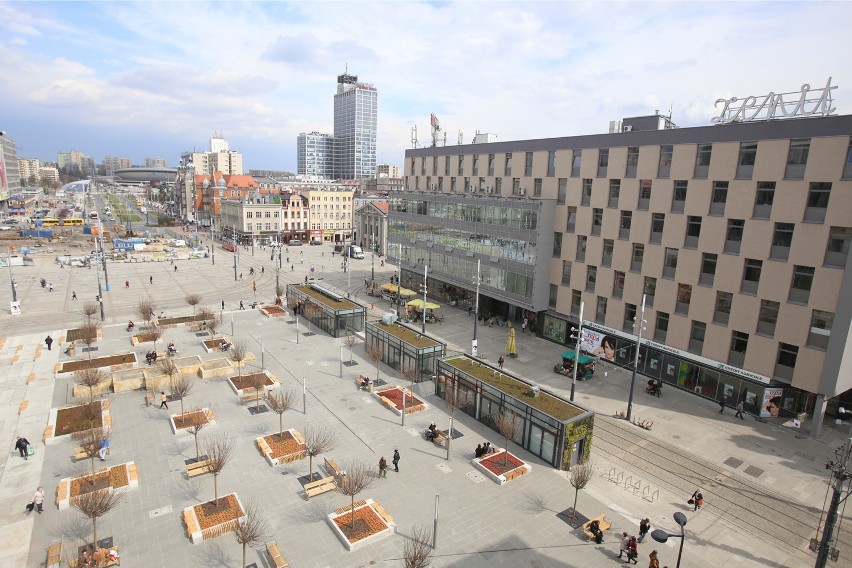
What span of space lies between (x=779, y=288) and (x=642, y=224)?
35.8ft

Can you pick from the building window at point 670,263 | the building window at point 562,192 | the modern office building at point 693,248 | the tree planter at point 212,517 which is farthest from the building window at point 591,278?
the tree planter at point 212,517

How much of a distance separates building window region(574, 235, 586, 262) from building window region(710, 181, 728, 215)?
11.5 m

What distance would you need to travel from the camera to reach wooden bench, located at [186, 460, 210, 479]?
2356cm

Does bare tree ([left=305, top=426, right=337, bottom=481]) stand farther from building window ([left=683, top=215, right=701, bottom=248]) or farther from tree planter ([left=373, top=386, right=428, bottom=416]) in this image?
building window ([left=683, top=215, right=701, bottom=248])

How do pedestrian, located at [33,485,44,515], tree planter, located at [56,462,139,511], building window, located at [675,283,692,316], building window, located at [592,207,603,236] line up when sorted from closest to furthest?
pedestrian, located at [33,485,44,515], tree planter, located at [56,462,139,511], building window, located at [675,283,692,316], building window, located at [592,207,603,236]

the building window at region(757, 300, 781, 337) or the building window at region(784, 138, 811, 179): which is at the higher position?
the building window at region(784, 138, 811, 179)

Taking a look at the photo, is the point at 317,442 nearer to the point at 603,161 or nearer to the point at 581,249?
the point at 581,249

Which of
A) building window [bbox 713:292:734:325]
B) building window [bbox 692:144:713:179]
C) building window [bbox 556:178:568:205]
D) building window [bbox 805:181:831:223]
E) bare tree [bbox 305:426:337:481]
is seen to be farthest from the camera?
building window [bbox 556:178:568:205]

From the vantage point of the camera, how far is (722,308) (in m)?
34.1

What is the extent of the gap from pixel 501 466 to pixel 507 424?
225cm

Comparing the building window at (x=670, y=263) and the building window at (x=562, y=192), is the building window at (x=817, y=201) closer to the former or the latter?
the building window at (x=670, y=263)

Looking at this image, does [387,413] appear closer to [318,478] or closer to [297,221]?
[318,478]

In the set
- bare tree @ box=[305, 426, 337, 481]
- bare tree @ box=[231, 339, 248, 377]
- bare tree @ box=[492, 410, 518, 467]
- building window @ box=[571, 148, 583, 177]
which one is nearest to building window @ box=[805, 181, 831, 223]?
building window @ box=[571, 148, 583, 177]

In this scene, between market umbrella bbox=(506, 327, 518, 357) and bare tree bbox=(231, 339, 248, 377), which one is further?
market umbrella bbox=(506, 327, 518, 357)
